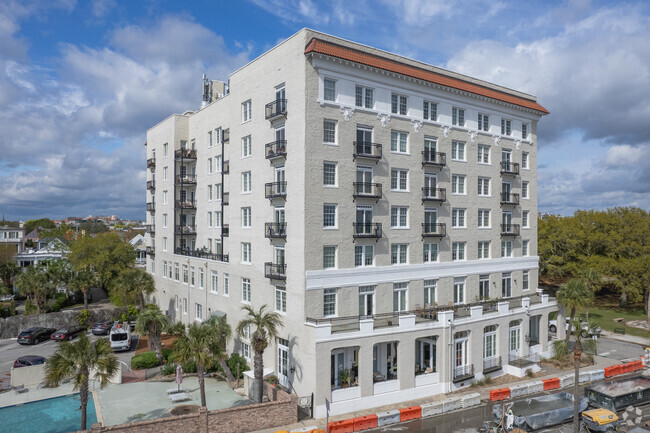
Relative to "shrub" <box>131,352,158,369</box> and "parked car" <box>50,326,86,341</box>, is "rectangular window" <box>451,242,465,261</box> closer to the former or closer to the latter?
"shrub" <box>131,352,158,369</box>

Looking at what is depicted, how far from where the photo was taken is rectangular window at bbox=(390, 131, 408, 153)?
116 ft

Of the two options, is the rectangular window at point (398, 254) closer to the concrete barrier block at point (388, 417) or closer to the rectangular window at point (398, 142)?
the rectangular window at point (398, 142)

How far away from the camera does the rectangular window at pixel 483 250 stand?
41.8 metres

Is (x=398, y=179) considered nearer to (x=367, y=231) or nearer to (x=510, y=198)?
(x=367, y=231)

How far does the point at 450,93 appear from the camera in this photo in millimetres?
38781

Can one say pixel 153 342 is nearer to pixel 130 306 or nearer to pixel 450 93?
pixel 130 306

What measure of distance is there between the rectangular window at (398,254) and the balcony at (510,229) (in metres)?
12.8

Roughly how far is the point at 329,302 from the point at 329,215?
617 centimetres

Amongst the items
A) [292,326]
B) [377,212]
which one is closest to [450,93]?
[377,212]

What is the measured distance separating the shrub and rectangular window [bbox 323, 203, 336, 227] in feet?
64.6

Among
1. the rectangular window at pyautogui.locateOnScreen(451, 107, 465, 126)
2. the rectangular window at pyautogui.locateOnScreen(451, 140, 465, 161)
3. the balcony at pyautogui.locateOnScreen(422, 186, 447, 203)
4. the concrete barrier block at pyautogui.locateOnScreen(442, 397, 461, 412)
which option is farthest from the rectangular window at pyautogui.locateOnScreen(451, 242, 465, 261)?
the concrete barrier block at pyautogui.locateOnScreen(442, 397, 461, 412)

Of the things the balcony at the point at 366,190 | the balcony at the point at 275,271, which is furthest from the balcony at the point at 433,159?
the balcony at the point at 275,271

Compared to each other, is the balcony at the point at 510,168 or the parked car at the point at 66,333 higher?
the balcony at the point at 510,168

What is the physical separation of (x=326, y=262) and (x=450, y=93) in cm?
1895
